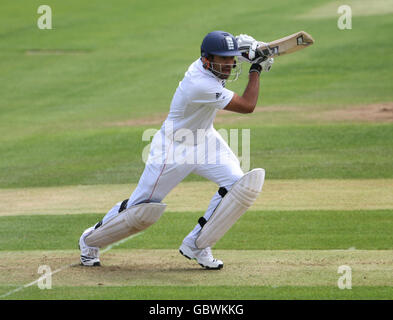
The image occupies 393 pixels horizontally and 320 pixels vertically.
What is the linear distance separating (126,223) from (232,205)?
3.13ft

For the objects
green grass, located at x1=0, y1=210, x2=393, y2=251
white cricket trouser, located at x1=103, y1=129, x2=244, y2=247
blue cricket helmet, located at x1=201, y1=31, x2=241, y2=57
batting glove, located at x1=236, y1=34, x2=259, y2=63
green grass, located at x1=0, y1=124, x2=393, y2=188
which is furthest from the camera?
green grass, located at x1=0, y1=124, x2=393, y2=188

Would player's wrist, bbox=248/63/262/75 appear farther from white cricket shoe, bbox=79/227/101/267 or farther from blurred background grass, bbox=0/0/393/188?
blurred background grass, bbox=0/0/393/188

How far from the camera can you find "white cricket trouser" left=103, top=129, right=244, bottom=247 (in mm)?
7121

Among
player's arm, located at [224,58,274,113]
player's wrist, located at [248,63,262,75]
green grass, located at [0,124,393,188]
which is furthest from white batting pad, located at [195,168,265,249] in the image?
green grass, located at [0,124,393,188]

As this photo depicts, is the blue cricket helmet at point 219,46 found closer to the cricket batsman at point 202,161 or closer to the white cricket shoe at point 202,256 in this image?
the cricket batsman at point 202,161

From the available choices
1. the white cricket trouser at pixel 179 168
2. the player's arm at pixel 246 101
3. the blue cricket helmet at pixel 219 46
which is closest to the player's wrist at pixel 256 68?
the player's arm at pixel 246 101

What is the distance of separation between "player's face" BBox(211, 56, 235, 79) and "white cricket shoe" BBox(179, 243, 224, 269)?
1.57 metres

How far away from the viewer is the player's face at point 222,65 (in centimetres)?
705

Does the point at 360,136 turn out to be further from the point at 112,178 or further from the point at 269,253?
the point at 269,253

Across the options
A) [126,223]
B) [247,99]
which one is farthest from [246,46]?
[126,223]

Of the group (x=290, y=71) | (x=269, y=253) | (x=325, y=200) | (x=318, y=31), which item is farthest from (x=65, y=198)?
(x=318, y=31)

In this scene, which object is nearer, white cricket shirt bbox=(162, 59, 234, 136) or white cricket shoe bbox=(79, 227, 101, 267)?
white cricket shirt bbox=(162, 59, 234, 136)

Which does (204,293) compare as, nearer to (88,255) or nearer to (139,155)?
(88,255)

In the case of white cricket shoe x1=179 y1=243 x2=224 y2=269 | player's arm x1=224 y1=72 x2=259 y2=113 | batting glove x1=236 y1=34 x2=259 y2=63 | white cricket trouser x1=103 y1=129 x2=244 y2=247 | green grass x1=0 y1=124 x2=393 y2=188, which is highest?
batting glove x1=236 y1=34 x2=259 y2=63
